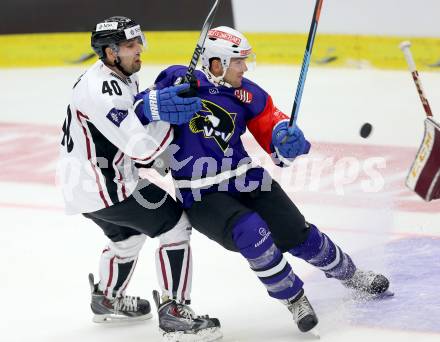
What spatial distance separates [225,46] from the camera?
375 centimetres

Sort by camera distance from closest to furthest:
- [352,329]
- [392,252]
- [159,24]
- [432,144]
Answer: [432,144]
[352,329]
[392,252]
[159,24]

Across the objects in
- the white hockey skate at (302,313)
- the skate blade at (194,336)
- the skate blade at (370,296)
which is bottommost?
the skate blade at (194,336)

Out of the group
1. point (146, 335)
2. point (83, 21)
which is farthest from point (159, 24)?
point (146, 335)

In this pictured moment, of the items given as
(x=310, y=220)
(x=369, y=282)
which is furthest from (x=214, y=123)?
(x=310, y=220)

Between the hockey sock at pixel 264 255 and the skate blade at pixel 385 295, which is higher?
the hockey sock at pixel 264 255

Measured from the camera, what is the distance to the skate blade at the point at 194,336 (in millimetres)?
3764

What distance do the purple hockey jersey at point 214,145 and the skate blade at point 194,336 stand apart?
1.58ft

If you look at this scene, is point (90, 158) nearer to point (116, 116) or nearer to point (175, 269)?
point (116, 116)

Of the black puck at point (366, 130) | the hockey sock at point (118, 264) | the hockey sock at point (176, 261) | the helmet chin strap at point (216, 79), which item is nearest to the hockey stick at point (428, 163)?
the black puck at point (366, 130)

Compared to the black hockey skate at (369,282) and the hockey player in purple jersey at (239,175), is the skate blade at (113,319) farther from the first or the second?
the black hockey skate at (369,282)

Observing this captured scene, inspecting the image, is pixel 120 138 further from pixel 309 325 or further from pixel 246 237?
pixel 309 325

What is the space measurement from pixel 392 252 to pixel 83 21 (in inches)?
180

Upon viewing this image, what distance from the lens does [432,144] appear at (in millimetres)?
3500

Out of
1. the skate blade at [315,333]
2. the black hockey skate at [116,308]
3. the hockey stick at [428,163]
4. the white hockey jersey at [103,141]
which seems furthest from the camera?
the black hockey skate at [116,308]
